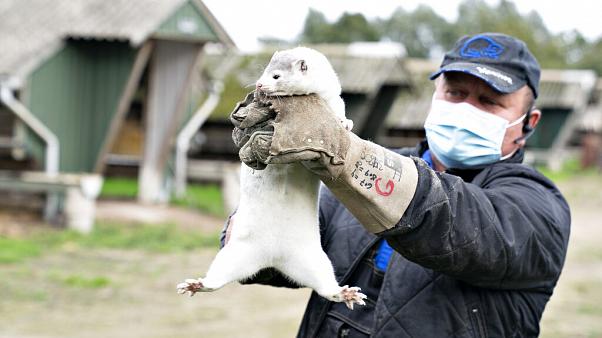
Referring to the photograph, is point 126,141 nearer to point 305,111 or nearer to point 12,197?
point 12,197

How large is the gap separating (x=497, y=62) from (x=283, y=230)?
117 centimetres

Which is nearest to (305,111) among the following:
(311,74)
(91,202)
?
(311,74)

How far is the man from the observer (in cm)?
235

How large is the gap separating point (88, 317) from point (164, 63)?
7.48 metres

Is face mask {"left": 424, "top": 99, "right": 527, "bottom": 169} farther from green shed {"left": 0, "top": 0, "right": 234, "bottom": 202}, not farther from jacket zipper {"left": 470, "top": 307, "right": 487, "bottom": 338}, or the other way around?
green shed {"left": 0, "top": 0, "right": 234, "bottom": 202}

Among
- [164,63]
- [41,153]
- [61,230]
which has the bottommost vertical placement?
[61,230]

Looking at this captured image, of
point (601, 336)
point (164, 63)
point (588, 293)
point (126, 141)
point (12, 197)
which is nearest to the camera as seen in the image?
point (601, 336)

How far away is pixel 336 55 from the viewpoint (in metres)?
18.0

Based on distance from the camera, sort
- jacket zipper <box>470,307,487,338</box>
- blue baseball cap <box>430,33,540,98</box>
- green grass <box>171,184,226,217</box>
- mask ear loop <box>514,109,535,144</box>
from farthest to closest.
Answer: green grass <box>171,184,226,217</box>, mask ear loop <box>514,109,535,144</box>, blue baseball cap <box>430,33,540,98</box>, jacket zipper <box>470,307,487,338</box>

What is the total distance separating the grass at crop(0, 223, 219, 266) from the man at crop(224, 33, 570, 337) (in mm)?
8265

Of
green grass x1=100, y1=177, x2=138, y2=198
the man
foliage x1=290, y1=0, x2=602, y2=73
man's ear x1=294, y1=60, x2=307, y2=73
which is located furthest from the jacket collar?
foliage x1=290, y1=0, x2=602, y2=73

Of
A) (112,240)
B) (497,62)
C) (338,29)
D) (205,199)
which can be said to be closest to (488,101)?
(497,62)

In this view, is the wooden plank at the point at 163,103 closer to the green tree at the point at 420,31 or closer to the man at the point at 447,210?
the man at the point at 447,210

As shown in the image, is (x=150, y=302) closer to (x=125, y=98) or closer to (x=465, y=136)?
(x=125, y=98)
